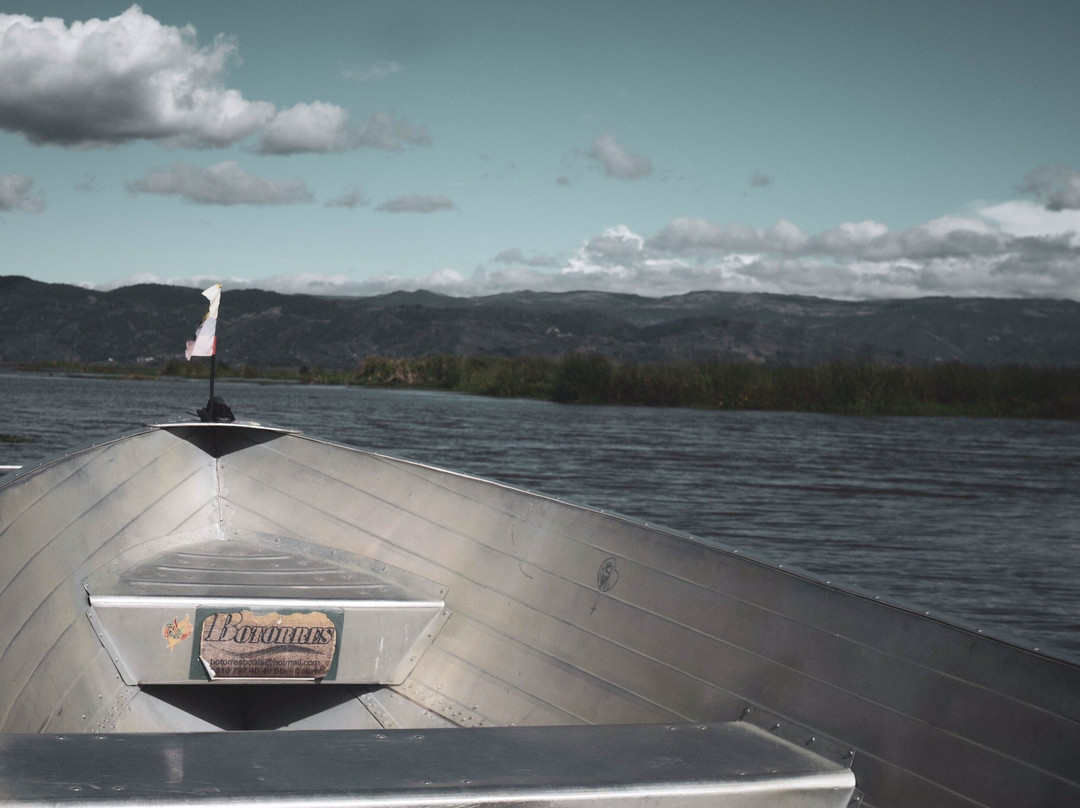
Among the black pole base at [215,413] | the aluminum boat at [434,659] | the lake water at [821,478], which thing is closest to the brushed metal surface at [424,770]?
the aluminum boat at [434,659]

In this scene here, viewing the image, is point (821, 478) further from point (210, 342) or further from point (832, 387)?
point (832, 387)

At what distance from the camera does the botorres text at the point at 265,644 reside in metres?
3.05

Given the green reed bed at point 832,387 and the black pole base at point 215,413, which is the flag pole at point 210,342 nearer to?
the black pole base at point 215,413

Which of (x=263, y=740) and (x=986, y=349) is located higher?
(x=986, y=349)

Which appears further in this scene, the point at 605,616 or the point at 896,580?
the point at 896,580

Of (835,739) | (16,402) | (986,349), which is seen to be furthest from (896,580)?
(986,349)

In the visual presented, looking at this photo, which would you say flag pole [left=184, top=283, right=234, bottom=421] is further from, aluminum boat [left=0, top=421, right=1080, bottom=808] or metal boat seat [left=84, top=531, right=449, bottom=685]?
metal boat seat [left=84, top=531, right=449, bottom=685]

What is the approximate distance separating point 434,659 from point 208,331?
6.49ft

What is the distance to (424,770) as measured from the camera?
1.61 m

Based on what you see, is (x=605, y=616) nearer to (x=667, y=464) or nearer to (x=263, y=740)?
(x=263, y=740)

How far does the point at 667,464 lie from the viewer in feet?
39.1

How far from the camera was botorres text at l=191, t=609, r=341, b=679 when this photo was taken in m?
3.05

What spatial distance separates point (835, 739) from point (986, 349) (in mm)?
128920

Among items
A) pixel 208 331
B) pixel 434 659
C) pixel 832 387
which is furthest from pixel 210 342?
pixel 832 387
